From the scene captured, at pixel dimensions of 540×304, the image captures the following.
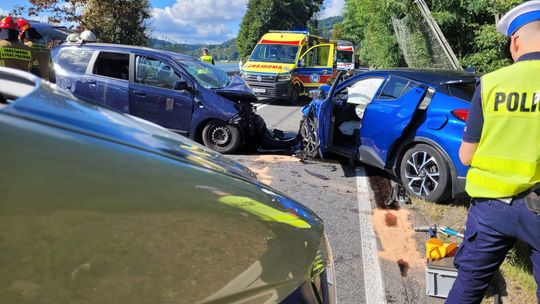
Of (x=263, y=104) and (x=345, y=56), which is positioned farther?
(x=345, y=56)

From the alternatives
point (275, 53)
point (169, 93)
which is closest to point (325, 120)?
point (169, 93)

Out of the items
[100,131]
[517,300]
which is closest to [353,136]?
[517,300]

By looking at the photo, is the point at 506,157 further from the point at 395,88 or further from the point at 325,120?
the point at 325,120

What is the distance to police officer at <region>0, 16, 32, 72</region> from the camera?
593cm

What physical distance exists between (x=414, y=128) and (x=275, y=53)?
1063 cm

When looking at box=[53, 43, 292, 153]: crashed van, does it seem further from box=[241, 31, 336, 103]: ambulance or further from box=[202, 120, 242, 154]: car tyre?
box=[241, 31, 336, 103]: ambulance

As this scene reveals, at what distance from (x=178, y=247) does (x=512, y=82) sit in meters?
1.82

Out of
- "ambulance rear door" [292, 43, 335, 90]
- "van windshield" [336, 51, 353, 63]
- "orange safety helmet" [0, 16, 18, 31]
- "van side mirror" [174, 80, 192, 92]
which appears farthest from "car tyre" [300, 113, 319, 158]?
"van windshield" [336, 51, 353, 63]

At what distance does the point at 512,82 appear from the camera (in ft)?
7.09

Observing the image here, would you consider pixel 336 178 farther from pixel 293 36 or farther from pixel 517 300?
pixel 293 36

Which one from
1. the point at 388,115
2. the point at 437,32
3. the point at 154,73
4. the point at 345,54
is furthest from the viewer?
the point at 345,54

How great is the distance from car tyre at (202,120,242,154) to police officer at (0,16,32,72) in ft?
9.00

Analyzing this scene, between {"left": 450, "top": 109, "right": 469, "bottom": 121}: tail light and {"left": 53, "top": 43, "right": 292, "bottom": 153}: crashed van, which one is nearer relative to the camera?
{"left": 450, "top": 109, "right": 469, "bottom": 121}: tail light

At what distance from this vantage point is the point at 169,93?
23.9 ft
